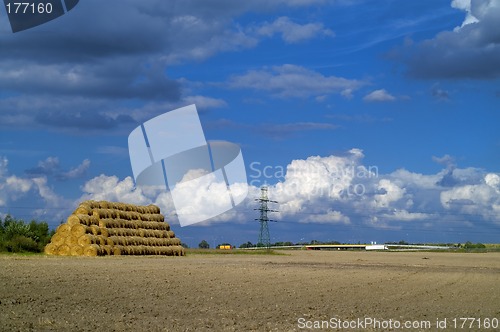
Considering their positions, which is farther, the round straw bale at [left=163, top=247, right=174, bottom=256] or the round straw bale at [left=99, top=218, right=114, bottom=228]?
the round straw bale at [left=163, top=247, right=174, bottom=256]

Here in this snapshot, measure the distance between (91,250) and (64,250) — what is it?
2.24 m

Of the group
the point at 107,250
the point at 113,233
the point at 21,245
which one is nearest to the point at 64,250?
the point at 107,250

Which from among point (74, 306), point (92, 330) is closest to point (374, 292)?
point (74, 306)

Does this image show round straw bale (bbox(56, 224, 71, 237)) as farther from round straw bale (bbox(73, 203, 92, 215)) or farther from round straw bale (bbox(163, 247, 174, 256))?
round straw bale (bbox(163, 247, 174, 256))

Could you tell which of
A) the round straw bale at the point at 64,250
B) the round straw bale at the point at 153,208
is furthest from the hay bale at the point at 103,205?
the round straw bale at the point at 153,208

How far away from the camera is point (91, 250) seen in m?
38.9

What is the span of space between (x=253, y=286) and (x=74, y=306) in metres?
7.56

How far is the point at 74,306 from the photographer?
46.3 ft

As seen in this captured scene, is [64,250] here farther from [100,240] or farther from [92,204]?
[92,204]

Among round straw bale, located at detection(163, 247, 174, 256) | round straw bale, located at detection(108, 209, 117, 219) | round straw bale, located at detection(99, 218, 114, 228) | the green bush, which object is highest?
round straw bale, located at detection(108, 209, 117, 219)

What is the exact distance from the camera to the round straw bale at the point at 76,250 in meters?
39.3

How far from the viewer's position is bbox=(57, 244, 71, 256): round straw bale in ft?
130

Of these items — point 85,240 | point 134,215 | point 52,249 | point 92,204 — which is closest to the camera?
point 85,240

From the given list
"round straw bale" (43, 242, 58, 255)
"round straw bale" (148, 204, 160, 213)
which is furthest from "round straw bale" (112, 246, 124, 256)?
"round straw bale" (148, 204, 160, 213)
